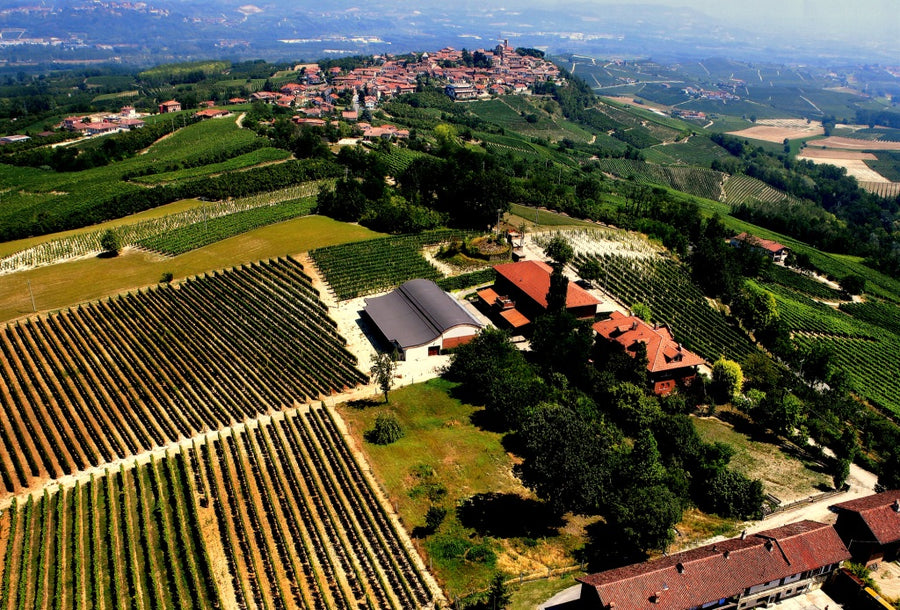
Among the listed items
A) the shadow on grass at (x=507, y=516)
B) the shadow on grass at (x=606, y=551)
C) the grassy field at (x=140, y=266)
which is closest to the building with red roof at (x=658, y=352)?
Result: the shadow on grass at (x=606, y=551)

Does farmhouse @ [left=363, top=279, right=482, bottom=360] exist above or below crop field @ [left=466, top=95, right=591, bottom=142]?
below

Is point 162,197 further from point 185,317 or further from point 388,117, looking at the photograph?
point 388,117

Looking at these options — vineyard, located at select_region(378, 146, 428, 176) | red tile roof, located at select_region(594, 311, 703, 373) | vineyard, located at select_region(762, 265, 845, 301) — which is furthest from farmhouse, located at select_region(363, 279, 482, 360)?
vineyard, located at select_region(762, 265, 845, 301)

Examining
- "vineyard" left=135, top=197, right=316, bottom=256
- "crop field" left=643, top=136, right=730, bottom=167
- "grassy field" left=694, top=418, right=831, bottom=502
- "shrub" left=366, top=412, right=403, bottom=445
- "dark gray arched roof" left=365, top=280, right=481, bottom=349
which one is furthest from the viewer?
"crop field" left=643, top=136, right=730, bottom=167

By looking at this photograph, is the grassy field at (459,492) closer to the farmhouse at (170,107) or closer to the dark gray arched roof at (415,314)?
the dark gray arched roof at (415,314)

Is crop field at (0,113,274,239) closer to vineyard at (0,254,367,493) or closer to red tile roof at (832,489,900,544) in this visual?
vineyard at (0,254,367,493)

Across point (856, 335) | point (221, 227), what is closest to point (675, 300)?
point (856, 335)
